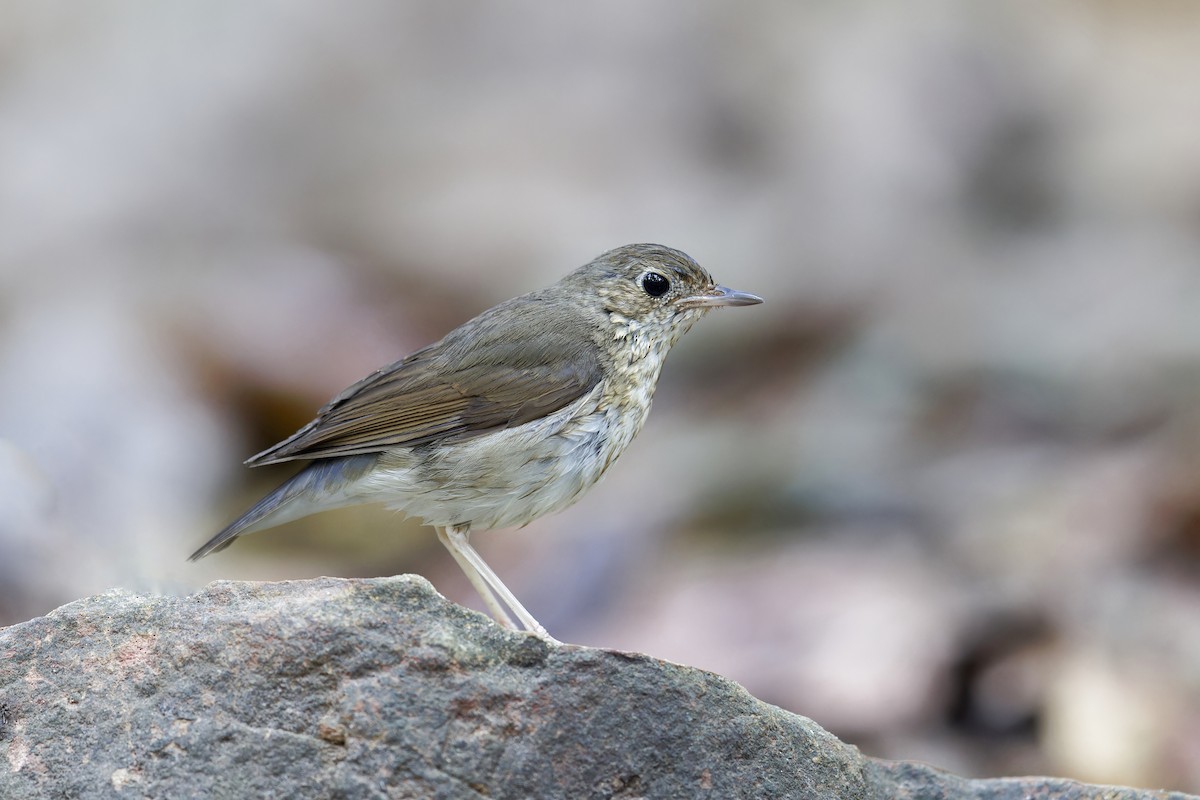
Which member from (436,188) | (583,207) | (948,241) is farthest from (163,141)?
(948,241)

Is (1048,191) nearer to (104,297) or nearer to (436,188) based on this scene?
(436,188)

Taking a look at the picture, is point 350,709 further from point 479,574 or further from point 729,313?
point 729,313

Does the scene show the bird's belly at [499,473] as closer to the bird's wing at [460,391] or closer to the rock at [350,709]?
the bird's wing at [460,391]

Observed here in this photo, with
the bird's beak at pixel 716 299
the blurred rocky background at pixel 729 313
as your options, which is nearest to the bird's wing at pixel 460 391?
the bird's beak at pixel 716 299

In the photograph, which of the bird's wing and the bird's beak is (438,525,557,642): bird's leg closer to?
the bird's wing

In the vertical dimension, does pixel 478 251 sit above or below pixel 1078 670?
above

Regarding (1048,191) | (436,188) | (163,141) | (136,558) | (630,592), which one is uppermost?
(1048,191)
